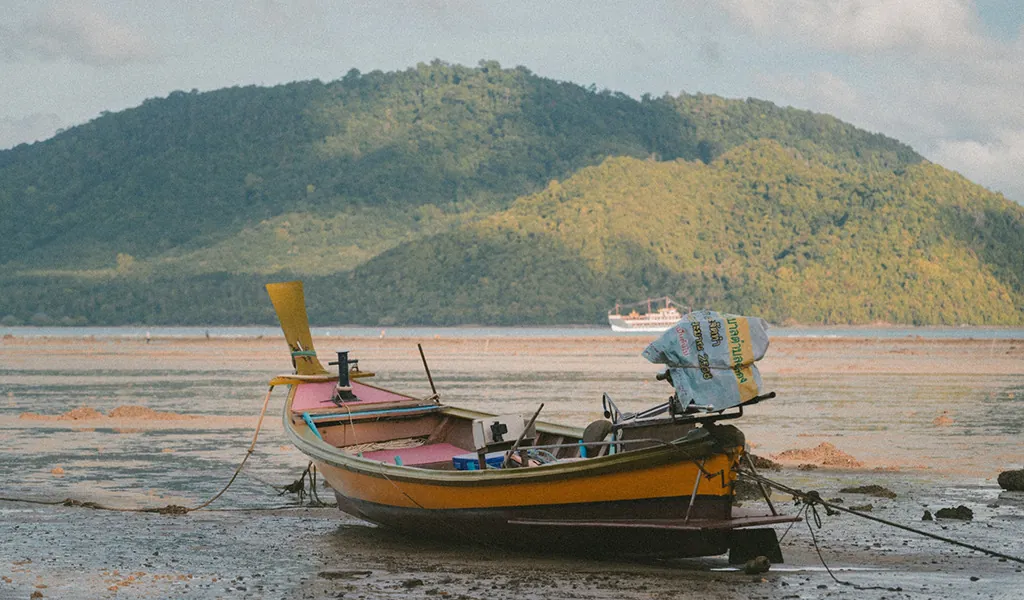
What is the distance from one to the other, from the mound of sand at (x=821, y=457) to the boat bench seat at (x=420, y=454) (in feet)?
18.9

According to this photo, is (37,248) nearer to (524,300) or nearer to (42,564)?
(524,300)

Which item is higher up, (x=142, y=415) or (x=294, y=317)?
(x=294, y=317)

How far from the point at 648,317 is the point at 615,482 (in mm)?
117124

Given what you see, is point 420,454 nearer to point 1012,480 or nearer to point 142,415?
point 1012,480

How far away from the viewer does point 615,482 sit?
10.9 metres

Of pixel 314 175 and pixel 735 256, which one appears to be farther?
pixel 314 175

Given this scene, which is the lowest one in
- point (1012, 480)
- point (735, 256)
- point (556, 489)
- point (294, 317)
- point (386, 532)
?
point (386, 532)

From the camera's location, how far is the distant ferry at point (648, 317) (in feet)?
413

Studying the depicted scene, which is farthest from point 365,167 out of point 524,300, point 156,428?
point 156,428

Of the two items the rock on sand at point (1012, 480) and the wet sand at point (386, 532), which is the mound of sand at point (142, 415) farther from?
the rock on sand at point (1012, 480)

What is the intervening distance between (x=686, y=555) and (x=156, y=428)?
15762 millimetres

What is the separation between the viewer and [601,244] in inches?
5709

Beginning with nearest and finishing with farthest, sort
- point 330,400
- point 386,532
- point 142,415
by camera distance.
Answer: point 386,532, point 330,400, point 142,415

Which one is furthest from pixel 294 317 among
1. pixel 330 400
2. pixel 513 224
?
pixel 513 224
